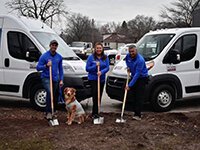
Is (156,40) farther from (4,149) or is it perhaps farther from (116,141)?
(4,149)

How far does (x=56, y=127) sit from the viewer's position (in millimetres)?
6406

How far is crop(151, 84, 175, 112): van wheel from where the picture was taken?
8398 millimetres

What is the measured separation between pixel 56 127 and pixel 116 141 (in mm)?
1426

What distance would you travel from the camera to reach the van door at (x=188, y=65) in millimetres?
8727

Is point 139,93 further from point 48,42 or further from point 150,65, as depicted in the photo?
point 48,42

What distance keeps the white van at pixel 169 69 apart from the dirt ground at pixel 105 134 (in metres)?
1.14

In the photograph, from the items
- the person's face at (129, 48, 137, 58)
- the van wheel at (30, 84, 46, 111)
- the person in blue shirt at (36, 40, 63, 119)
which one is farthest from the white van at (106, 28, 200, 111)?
the person in blue shirt at (36, 40, 63, 119)

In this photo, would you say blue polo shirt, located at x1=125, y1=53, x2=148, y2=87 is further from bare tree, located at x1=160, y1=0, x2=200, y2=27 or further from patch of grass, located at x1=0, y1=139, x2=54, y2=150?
bare tree, located at x1=160, y1=0, x2=200, y2=27

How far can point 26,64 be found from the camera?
845cm

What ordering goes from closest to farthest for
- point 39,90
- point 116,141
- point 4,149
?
point 4,149 < point 116,141 < point 39,90

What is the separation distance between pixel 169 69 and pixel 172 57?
32 cm

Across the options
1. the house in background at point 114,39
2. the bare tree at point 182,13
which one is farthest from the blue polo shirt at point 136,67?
the house in background at point 114,39

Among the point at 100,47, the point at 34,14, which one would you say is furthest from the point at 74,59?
the point at 34,14

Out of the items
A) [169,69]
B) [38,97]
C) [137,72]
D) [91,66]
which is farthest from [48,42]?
[169,69]
